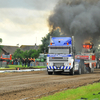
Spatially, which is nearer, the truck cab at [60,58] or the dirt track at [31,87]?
the dirt track at [31,87]

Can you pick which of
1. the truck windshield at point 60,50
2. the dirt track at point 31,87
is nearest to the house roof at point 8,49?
the truck windshield at point 60,50

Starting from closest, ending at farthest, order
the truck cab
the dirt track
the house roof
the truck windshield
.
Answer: the dirt track → the truck cab → the truck windshield → the house roof

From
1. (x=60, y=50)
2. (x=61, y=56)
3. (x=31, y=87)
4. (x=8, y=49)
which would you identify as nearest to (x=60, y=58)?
(x=61, y=56)

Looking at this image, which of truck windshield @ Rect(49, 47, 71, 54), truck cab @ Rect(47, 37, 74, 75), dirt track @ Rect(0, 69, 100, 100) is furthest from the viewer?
truck windshield @ Rect(49, 47, 71, 54)

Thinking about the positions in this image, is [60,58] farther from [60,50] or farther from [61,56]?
[60,50]

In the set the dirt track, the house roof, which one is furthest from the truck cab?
the house roof

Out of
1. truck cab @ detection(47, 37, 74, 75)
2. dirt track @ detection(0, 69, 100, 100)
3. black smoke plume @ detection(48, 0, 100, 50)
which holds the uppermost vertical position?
black smoke plume @ detection(48, 0, 100, 50)

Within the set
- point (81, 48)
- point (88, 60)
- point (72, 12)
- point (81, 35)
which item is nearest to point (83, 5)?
point (72, 12)

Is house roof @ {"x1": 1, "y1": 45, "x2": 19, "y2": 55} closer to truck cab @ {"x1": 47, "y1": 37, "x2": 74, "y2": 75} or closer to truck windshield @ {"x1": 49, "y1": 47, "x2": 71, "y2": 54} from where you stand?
truck windshield @ {"x1": 49, "y1": 47, "x2": 71, "y2": 54}

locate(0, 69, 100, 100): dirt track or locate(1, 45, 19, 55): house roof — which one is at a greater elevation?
locate(1, 45, 19, 55): house roof

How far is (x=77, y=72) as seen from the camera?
25.4 meters

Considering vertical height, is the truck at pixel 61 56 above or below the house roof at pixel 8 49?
below

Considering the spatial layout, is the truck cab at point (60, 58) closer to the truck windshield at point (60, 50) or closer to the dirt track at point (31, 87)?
the truck windshield at point (60, 50)

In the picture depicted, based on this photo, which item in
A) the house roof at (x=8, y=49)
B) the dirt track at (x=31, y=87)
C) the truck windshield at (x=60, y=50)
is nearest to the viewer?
the dirt track at (x=31, y=87)
